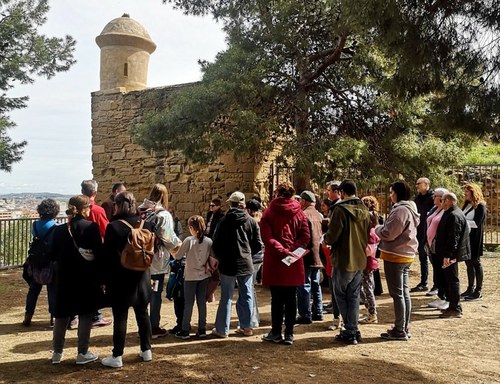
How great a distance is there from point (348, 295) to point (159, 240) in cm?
206

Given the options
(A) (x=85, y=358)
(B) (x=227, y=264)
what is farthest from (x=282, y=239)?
(A) (x=85, y=358)

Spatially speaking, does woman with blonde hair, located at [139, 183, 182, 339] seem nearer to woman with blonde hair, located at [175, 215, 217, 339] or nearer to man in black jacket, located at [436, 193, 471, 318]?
woman with blonde hair, located at [175, 215, 217, 339]

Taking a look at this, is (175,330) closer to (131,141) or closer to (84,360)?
(84,360)

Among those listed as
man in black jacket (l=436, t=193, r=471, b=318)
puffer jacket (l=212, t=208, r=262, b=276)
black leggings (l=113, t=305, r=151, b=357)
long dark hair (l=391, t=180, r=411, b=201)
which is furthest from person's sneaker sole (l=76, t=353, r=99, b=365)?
man in black jacket (l=436, t=193, r=471, b=318)

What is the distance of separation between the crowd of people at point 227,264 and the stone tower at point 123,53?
8.37 m

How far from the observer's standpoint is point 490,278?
838 cm

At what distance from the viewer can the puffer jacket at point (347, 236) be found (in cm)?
460

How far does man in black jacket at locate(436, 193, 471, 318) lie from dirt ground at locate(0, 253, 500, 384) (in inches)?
10.2

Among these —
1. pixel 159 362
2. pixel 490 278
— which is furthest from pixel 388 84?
pixel 490 278

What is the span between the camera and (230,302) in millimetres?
4984

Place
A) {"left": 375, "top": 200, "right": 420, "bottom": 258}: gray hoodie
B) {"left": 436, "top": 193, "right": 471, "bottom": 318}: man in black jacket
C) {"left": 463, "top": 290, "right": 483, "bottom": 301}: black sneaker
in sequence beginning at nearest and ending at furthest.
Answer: {"left": 375, "top": 200, "right": 420, "bottom": 258}: gray hoodie, {"left": 436, "top": 193, "right": 471, "bottom": 318}: man in black jacket, {"left": 463, "top": 290, "right": 483, "bottom": 301}: black sneaker

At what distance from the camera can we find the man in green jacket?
4621mm

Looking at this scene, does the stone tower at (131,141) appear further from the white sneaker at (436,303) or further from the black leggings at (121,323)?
the black leggings at (121,323)

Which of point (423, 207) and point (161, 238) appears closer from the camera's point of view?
point (161, 238)
